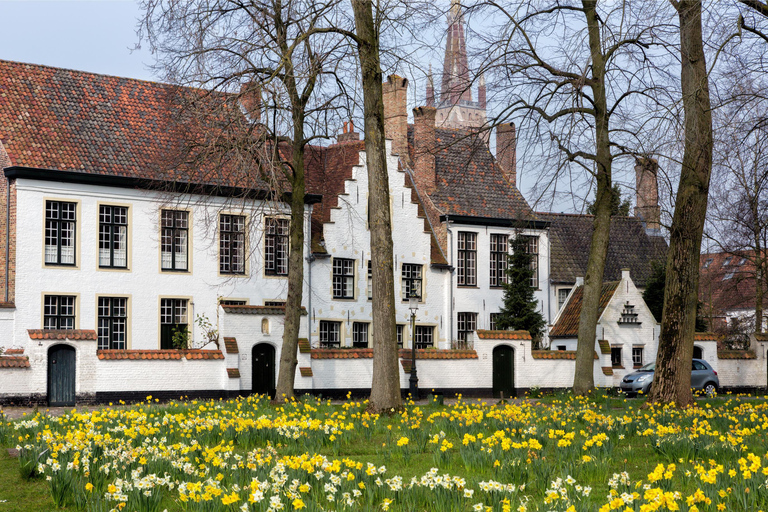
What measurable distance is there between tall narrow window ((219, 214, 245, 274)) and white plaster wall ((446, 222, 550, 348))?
9.61m

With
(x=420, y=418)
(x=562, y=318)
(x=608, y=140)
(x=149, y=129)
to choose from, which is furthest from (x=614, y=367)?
(x=420, y=418)

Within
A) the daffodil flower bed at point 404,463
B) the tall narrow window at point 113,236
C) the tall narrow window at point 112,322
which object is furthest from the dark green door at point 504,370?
the daffodil flower bed at point 404,463

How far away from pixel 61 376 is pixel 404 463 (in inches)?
714

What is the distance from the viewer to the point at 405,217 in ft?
126

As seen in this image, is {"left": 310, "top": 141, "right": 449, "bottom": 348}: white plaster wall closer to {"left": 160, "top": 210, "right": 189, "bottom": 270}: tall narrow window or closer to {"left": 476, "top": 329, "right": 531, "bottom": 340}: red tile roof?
{"left": 160, "top": 210, "right": 189, "bottom": 270}: tall narrow window

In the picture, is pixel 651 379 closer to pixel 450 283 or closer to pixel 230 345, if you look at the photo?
pixel 450 283

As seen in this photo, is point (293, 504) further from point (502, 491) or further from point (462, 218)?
point (462, 218)

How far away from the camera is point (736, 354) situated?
37.7 metres

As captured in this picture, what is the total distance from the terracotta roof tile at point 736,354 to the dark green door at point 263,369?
62.0 feet

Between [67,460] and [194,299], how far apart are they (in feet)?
81.0

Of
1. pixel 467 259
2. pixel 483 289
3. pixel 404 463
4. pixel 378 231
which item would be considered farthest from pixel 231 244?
pixel 404 463

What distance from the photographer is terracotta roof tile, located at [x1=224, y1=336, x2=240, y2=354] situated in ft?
90.8

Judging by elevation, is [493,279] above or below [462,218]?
below

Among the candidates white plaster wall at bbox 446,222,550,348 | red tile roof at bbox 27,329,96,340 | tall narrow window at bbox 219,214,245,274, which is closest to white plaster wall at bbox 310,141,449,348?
white plaster wall at bbox 446,222,550,348
